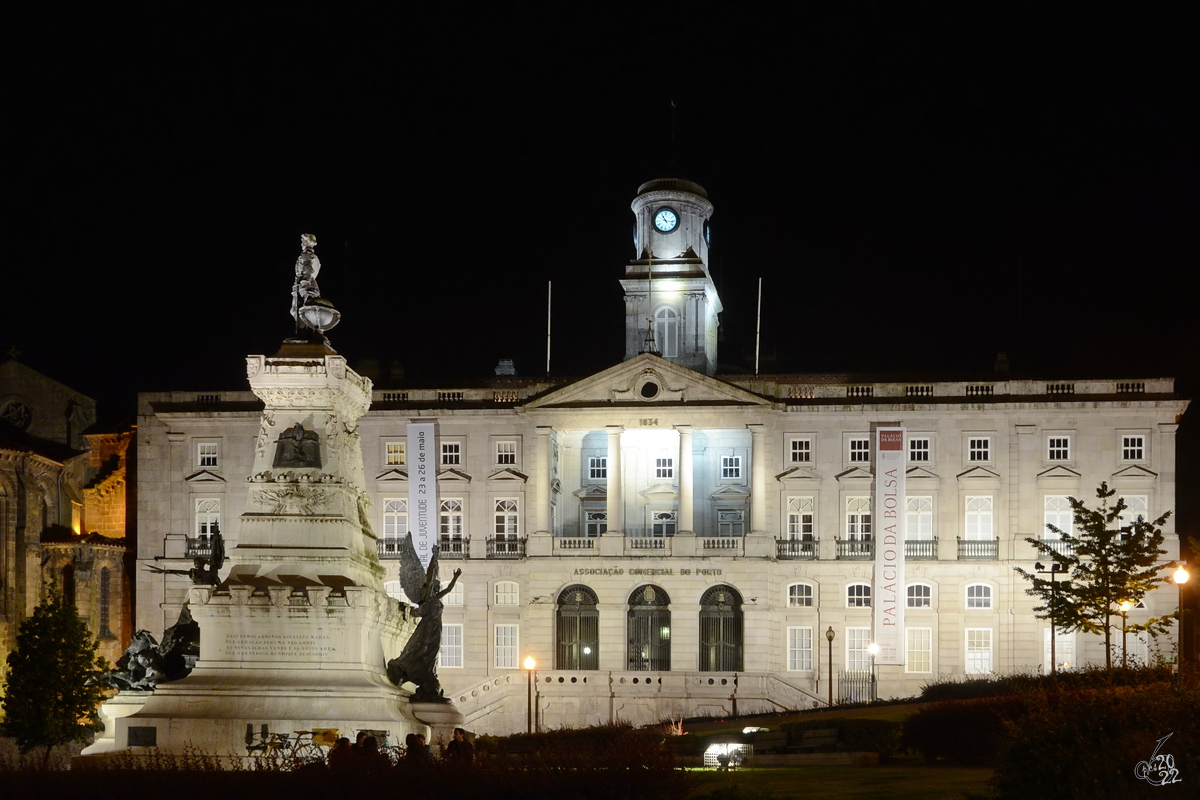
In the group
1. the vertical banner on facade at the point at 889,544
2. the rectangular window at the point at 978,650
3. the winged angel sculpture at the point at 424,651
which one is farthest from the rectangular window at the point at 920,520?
the winged angel sculpture at the point at 424,651

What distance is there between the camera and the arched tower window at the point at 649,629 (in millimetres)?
65750

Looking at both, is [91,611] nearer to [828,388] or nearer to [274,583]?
[828,388]

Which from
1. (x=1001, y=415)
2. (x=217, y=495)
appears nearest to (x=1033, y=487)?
(x=1001, y=415)

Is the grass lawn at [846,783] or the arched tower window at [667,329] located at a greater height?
the arched tower window at [667,329]

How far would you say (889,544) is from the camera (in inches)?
2527

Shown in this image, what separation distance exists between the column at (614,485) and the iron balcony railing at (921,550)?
37.7ft

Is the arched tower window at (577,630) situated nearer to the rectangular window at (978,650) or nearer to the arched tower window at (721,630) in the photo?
the arched tower window at (721,630)

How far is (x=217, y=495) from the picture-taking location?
228 feet

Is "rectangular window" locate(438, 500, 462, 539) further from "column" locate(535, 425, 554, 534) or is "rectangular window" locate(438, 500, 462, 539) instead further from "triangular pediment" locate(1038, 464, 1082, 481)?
"triangular pediment" locate(1038, 464, 1082, 481)

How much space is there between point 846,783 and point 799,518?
39.2 m

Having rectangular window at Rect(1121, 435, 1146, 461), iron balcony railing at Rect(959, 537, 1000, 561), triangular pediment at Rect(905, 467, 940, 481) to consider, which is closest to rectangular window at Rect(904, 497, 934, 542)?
triangular pediment at Rect(905, 467, 940, 481)

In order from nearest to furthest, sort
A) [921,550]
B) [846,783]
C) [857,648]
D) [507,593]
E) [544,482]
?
[846,783] < [857,648] < [921,550] < [544,482] < [507,593]

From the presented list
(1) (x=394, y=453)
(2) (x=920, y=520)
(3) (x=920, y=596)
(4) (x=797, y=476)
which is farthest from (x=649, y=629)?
(1) (x=394, y=453)

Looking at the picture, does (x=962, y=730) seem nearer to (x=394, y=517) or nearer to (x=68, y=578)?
(x=394, y=517)
